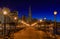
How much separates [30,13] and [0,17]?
78.3 feet

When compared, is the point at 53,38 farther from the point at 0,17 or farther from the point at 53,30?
the point at 0,17

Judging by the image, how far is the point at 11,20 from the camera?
68.4m

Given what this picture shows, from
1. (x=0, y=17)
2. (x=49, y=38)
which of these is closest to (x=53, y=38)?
(x=49, y=38)

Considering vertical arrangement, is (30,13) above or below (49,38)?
above

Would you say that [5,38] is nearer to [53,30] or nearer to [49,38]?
[49,38]

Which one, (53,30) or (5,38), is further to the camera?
(53,30)

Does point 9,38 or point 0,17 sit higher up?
point 0,17

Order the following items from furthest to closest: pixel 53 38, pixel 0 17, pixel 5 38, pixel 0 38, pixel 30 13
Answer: pixel 30 13
pixel 0 17
pixel 0 38
pixel 53 38
pixel 5 38

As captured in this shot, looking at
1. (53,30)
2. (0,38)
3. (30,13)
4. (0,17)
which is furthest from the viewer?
(30,13)

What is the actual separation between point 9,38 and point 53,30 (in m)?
6.52

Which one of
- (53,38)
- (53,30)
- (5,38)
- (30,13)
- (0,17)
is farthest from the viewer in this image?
(30,13)

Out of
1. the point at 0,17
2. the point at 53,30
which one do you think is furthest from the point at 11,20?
the point at 53,30

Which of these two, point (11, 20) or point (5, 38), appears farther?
point (11, 20)

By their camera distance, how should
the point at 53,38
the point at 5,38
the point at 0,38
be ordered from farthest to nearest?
1. the point at 0,38
2. the point at 53,38
3. the point at 5,38
